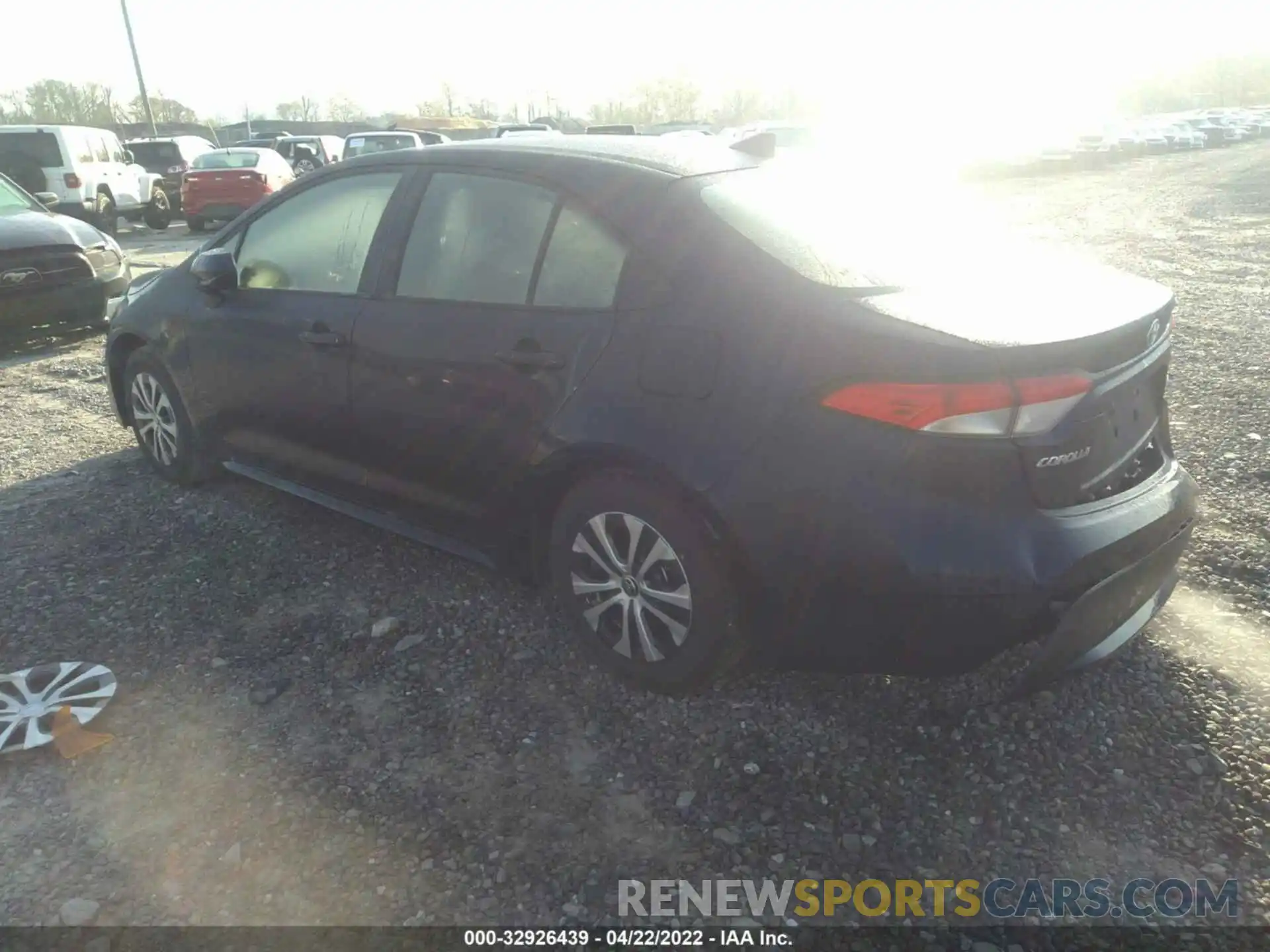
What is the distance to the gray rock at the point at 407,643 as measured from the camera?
336cm

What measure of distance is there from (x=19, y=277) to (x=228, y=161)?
34.5ft

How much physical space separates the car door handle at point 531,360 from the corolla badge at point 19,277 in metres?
6.32

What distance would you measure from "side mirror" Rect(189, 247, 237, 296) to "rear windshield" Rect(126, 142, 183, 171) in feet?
69.2

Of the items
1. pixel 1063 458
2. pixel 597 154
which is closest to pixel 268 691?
pixel 597 154

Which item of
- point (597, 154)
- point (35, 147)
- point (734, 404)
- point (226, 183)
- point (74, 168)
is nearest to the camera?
point (734, 404)

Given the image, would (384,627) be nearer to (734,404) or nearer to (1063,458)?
(734,404)

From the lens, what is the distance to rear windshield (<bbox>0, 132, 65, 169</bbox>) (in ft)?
48.7

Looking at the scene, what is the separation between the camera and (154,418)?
4.76 meters

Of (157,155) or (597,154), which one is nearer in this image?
(597,154)

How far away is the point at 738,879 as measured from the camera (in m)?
2.35

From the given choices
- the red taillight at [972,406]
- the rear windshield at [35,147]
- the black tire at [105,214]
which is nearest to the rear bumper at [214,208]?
the black tire at [105,214]

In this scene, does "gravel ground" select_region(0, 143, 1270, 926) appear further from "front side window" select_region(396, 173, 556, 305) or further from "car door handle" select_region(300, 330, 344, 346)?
"front side window" select_region(396, 173, 556, 305)

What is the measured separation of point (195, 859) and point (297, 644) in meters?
1.05

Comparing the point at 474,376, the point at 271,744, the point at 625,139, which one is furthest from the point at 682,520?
the point at 625,139
